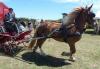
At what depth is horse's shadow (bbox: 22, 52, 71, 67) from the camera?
1144cm

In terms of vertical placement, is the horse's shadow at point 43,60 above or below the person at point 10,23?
below

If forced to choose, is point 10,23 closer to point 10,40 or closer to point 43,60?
point 10,40

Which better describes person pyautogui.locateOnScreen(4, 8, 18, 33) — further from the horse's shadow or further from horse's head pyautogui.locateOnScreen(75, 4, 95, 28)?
horse's head pyautogui.locateOnScreen(75, 4, 95, 28)

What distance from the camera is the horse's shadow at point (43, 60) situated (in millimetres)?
11438

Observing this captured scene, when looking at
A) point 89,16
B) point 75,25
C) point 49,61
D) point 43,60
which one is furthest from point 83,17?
point 43,60

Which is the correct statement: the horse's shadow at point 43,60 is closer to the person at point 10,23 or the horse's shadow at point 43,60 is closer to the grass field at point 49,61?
the grass field at point 49,61

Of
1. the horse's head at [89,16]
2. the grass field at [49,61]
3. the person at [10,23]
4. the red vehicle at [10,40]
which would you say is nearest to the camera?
the grass field at [49,61]

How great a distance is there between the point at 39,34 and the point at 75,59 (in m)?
1.93

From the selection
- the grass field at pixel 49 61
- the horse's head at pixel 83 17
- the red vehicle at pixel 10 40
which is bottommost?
the grass field at pixel 49 61

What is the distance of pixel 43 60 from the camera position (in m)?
12.0

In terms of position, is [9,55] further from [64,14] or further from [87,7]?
[87,7]

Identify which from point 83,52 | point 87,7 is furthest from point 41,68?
point 83,52

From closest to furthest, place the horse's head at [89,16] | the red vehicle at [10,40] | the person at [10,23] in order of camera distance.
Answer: the horse's head at [89,16] → the red vehicle at [10,40] → the person at [10,23]

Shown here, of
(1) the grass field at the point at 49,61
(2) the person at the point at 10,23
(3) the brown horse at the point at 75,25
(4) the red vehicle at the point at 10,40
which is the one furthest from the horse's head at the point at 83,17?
(2) the person at the point at 10,23
